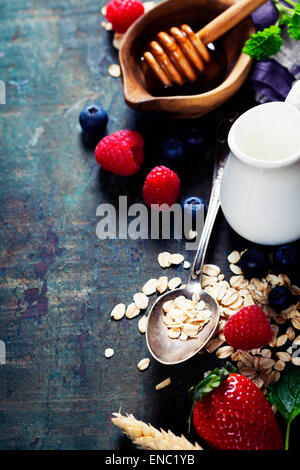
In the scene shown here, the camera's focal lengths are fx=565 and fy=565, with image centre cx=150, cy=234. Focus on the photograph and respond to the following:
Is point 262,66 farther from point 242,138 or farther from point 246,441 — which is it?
point 246,441

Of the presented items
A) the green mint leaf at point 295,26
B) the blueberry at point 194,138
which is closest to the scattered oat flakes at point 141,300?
the blueberry at point 194,138

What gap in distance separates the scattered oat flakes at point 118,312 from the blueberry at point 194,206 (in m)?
0.22

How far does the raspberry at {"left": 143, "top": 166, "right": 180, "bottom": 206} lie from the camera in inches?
45.0

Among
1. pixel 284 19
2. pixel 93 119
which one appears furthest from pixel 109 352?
pixel 284 19

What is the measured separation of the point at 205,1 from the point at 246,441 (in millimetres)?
922

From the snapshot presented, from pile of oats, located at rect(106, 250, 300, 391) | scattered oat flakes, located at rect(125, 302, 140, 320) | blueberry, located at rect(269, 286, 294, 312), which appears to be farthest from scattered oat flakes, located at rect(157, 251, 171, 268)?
blueberry, located at rect(269, 286, 294, 312)

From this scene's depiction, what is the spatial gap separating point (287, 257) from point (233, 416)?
326 mm

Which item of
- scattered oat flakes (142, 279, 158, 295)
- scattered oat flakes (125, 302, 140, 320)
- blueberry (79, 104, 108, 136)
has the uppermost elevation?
blueberry (79, 104, 108, 136)

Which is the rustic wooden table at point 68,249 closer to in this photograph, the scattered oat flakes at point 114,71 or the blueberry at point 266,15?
the scattered oat flakes at point 114,71

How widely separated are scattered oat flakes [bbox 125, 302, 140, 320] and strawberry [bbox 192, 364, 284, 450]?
23 centimetres

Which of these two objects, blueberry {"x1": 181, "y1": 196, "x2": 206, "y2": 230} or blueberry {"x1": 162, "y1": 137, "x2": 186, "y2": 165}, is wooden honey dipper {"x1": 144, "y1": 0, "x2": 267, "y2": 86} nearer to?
blueberry {"x1": 162, "y1": 137, "x2": 186, "y2": 165}

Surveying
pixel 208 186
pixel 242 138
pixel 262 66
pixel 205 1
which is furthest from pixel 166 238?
pixel 205 1

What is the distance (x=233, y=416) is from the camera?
2.88ft
